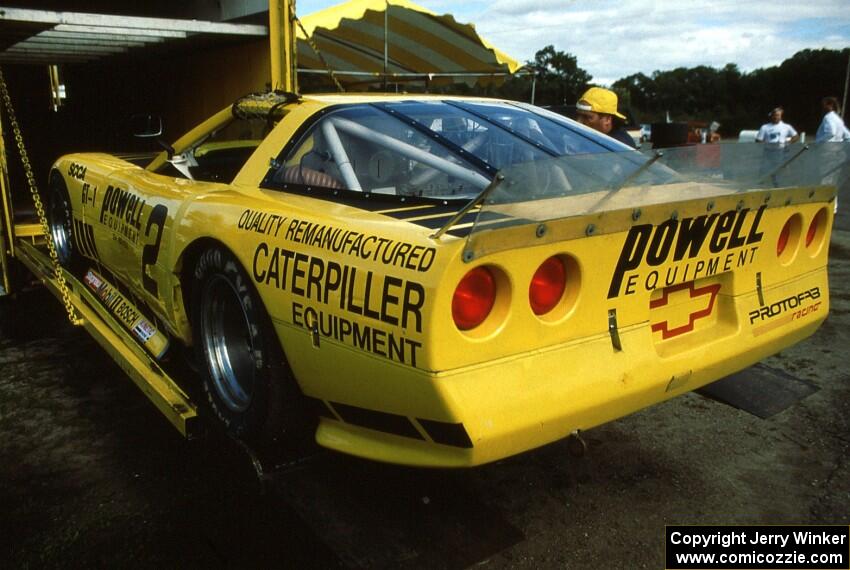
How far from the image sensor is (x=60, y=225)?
445 cm

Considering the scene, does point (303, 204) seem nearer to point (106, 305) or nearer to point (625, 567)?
point (625, 567)

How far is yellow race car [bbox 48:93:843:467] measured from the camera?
176 centimetres

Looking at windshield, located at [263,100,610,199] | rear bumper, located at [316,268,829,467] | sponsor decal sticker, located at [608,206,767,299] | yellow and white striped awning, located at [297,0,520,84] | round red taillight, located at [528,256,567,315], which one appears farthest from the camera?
yellow and white striped awning, located at [297,0,520,84]

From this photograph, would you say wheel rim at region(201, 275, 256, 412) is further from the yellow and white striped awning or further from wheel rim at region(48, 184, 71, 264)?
the yellow and white striped awning

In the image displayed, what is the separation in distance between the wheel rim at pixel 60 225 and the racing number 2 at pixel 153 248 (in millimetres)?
1455

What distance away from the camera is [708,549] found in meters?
2.17

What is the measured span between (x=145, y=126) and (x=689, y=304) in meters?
2.78

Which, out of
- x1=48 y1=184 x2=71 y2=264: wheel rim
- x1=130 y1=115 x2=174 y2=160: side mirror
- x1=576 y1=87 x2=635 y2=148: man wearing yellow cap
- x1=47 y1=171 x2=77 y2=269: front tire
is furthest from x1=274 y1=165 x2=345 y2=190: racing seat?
x1=576 y1=87 x2=635 y2=148: man wearing yellow cap

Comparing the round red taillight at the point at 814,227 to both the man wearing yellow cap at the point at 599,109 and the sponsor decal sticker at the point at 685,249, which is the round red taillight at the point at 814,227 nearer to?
the sponsor decal sticker at the point at 685,249

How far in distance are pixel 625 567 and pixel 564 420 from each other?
1.79ft

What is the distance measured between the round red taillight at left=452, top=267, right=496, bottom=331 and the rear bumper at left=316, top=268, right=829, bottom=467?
4.7 inches

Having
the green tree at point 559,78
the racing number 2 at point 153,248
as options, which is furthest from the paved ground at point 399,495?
the green tree at point 559,78

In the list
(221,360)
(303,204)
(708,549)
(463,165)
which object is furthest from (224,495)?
(708,549)

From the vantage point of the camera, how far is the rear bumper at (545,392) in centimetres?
174
